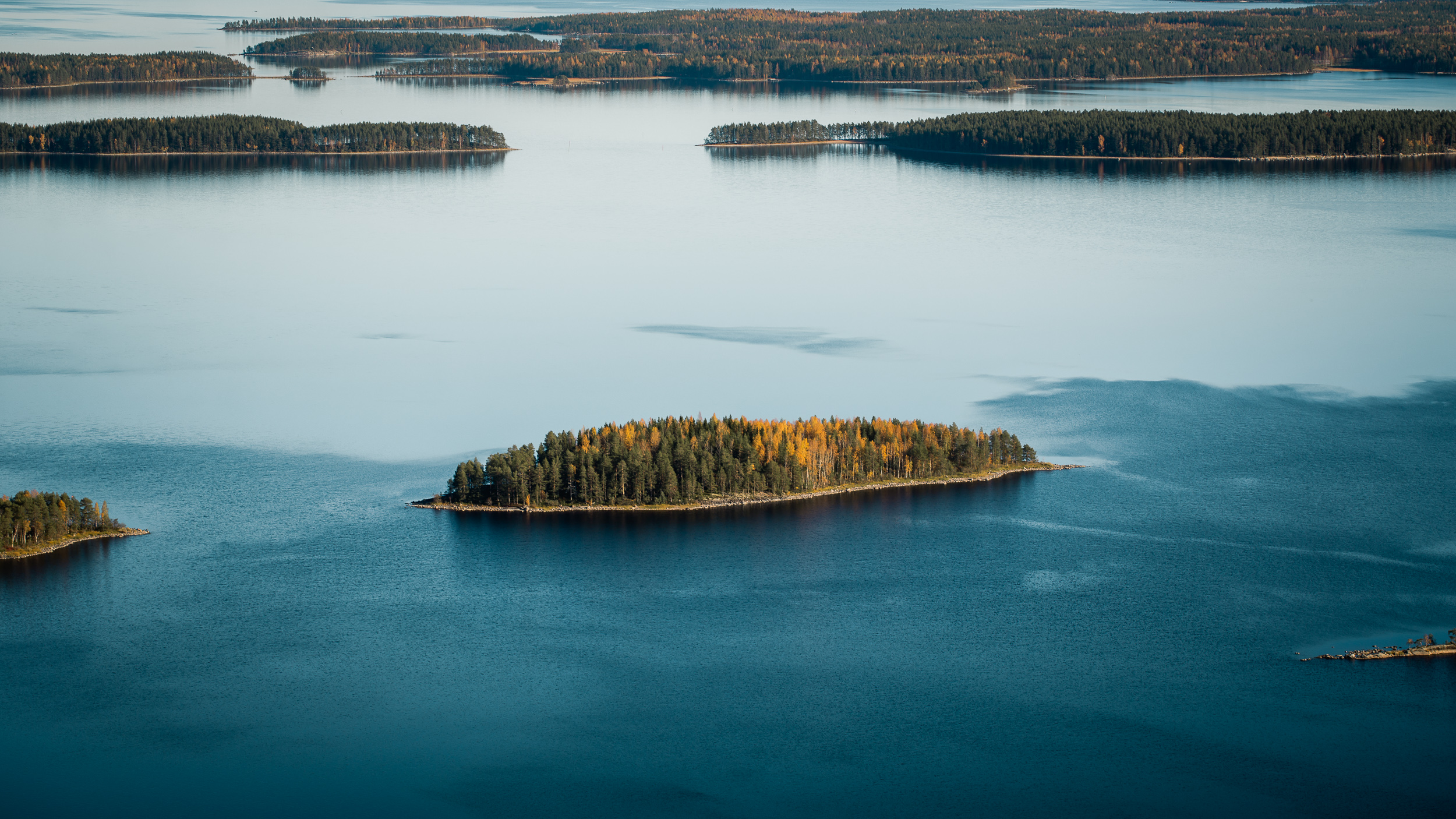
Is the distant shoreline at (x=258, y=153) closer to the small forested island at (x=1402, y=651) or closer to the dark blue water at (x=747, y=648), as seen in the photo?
the dark blue water at (x=747, y=648)

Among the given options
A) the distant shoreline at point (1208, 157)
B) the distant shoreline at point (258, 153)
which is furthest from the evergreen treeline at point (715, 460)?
the distant shoreline at point (258, 153)

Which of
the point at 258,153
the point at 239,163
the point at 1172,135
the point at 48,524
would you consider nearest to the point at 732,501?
the point at 48,524

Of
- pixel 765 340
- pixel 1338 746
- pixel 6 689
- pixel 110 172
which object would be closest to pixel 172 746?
pixel 6 689

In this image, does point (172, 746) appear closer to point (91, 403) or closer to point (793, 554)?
point (793, 554)

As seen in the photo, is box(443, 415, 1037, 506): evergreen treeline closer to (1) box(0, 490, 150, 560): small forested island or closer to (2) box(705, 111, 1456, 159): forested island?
(1) box(0, 490, 150, 560): small forested island

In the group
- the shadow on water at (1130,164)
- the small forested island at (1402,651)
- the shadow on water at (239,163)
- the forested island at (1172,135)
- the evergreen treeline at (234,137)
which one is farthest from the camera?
the evergreen treeline at (234,137)

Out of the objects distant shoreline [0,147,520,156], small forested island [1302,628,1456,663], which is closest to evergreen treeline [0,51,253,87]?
distant shoreline [0,147,520,156]
